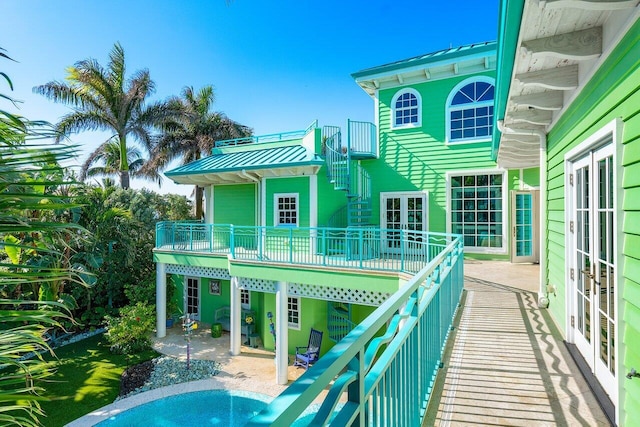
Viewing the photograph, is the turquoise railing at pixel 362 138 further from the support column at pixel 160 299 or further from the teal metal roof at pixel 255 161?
the support column at pixel 160 299

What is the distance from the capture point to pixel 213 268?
11953 millimetres

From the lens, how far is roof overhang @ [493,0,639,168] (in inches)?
99.3

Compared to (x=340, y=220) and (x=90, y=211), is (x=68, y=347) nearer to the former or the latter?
(x=90, y=211)

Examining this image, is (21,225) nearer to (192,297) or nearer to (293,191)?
(293,191)

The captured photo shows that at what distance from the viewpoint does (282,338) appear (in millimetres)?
9633

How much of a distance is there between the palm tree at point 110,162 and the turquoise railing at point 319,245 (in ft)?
35.6

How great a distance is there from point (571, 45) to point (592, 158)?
1.17m

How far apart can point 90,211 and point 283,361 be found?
10216 mm

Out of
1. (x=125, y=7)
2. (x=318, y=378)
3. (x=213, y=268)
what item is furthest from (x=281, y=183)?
(x=318, y=378)

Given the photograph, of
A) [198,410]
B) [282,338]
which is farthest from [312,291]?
[198,410]

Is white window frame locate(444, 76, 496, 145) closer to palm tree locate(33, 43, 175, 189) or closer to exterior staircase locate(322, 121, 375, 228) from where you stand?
exterior staircase locate(322, 121, 375, 228)

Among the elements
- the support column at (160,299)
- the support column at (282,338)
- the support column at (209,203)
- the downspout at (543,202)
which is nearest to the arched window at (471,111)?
the downspout at (543,202)

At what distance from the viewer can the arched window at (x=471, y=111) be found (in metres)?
11.1

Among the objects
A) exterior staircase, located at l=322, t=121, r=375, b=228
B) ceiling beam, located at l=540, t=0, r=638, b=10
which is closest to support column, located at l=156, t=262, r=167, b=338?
exterior staircase, located at l=322, t=121, r=375, b=228
